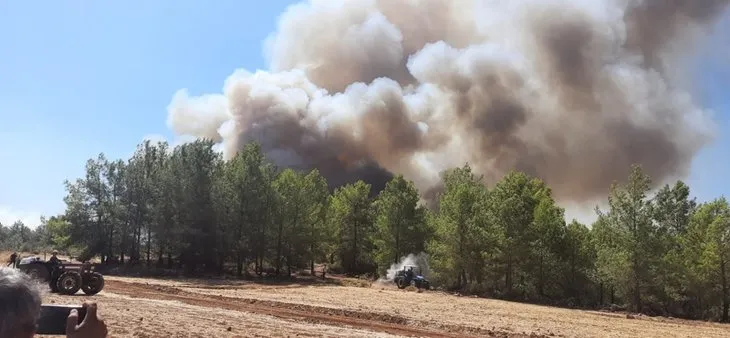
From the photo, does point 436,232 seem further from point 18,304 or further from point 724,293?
point 18,304

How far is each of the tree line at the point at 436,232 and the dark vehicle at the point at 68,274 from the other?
2333 cm

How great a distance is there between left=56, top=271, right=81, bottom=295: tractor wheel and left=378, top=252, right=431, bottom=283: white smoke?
103 ft

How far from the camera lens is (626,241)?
38688 mm

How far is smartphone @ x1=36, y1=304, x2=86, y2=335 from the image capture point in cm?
269

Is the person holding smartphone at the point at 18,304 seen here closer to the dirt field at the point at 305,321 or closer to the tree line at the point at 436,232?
the dirt field at the point at 305,321

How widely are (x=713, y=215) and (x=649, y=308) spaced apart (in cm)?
Answer: 857

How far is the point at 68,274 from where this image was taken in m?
22.5

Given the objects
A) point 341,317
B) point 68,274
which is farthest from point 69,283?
point 341,317

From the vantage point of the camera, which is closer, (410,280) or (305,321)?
(305,321)

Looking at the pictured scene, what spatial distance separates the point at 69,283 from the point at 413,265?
3558 centimetres

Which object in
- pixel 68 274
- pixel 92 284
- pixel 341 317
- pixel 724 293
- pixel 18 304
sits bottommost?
pixel 724 293

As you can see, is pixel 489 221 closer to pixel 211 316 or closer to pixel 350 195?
pixel 350 195

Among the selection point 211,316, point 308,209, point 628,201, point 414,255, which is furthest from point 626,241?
point 211,316

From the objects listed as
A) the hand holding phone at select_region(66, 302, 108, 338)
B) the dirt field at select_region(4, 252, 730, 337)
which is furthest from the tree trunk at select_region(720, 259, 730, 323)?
the hand holding phone at select_region(66, 302, 108, 338)
